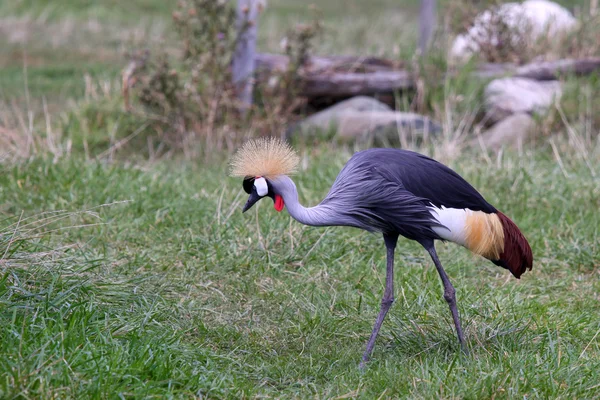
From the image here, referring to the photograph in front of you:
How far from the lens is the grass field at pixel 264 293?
3.46 m

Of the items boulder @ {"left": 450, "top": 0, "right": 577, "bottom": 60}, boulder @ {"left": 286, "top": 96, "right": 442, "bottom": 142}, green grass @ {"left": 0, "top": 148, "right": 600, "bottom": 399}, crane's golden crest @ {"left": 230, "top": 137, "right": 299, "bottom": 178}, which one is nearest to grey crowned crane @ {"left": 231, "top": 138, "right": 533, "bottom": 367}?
crane's golden crest @ {"left": 230, "top": 137, "right": 299, "bottom": 178}

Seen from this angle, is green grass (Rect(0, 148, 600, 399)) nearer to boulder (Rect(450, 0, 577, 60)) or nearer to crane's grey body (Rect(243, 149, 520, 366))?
crane's grey body (Rect(243, 149, 520, 366))

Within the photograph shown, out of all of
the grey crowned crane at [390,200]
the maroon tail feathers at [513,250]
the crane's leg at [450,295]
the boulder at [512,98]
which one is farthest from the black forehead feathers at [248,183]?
the boulder at [512,98]

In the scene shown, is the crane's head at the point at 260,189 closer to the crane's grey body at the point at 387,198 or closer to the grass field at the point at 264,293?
the crane's grey body at the point at 387,198

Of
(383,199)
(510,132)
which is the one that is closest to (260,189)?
(383,199)

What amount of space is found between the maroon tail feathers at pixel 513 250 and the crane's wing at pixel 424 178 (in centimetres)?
16

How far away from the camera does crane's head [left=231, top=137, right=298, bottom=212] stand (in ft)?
12.3

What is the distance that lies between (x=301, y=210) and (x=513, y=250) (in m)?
1.24

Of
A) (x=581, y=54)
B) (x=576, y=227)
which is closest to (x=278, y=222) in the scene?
(x=576, y=227)

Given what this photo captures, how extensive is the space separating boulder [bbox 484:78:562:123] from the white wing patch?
192 inches

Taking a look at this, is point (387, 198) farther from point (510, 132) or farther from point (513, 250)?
point (510, 132)

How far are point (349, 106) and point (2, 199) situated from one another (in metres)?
4.22

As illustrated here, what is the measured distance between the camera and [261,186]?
12.4ft

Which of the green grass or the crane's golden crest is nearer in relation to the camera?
the green grass
